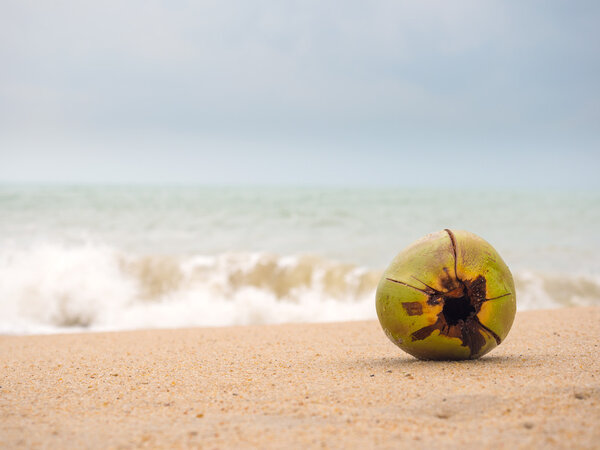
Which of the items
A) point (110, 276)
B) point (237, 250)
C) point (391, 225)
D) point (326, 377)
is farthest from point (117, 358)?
point (391, 225)

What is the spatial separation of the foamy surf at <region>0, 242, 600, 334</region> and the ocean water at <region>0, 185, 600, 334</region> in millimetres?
24

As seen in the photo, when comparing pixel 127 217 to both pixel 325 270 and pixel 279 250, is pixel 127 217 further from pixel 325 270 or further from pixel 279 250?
A: pixel 325 270

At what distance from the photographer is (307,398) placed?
8.15 ft

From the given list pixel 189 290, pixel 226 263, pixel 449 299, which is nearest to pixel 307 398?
pixel 449 299

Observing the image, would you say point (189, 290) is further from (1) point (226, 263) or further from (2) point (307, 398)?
(2) point (307, 398)

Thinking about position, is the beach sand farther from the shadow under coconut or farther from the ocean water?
the ocean water

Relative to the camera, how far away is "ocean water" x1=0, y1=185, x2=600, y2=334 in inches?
353

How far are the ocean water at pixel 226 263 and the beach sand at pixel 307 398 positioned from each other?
4891 mm

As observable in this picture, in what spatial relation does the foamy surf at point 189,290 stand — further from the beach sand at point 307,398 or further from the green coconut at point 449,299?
the green coconut at point 449,299

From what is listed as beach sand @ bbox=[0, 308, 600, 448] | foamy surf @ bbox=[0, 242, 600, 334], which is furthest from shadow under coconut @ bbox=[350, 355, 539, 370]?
foamy surf @ bbox=[0, 242, 600, 334]

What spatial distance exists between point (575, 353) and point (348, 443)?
207 centimetres

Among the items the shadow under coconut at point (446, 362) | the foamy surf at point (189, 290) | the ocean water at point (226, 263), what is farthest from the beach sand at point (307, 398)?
the ocean water at point (226, 263)

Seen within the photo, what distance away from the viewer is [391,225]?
19.2 metres

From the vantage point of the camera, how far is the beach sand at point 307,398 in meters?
1.97
